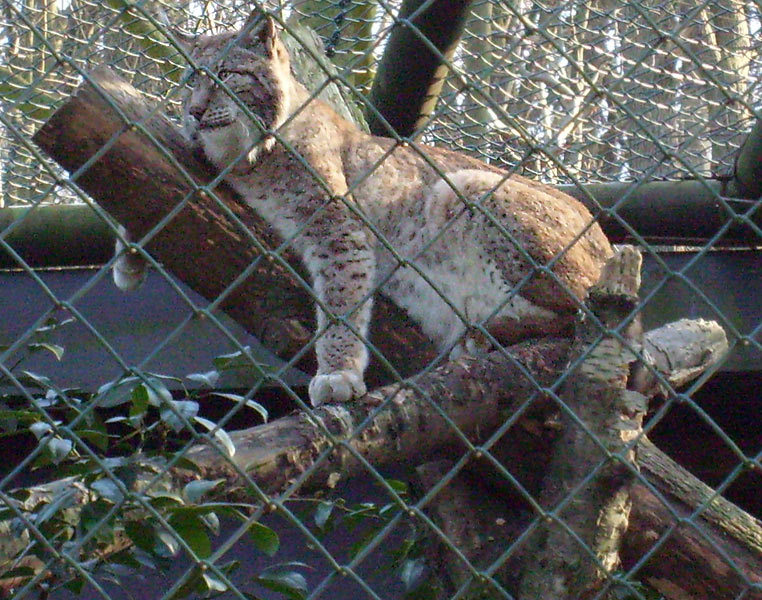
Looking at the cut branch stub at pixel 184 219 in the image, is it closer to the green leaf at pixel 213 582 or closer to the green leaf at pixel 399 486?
the green leaf at pixel 399 486

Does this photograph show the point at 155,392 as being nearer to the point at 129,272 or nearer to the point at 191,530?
the point at 191,530

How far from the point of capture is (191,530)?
1.70m

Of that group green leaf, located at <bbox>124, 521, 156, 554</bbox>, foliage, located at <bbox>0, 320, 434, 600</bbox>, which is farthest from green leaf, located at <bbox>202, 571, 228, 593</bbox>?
green leaf, located at <bbox>124, 521, 156, 554</bbox>

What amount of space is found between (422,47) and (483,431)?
1405 mm

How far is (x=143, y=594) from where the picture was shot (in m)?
3.91

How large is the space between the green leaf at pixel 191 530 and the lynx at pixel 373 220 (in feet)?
3.09

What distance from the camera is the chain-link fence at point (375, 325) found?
1.70m

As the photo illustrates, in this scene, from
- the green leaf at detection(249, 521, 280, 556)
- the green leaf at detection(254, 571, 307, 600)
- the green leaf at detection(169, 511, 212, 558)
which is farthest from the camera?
the green leaf at detection(254, 571, 307, 600)

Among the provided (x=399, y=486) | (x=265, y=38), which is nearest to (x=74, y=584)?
(x=399, y=486)

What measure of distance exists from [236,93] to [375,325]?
94cm

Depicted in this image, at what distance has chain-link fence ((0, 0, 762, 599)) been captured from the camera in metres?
1.70

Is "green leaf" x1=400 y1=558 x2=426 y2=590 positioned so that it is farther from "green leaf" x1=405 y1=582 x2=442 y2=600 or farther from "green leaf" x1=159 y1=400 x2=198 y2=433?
"green leaf" x1=159 y1=400 x2=198 y2=433

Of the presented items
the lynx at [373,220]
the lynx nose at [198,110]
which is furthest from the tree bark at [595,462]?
the lynx nose at [198,110]

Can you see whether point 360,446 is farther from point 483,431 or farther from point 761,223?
point 761,223
